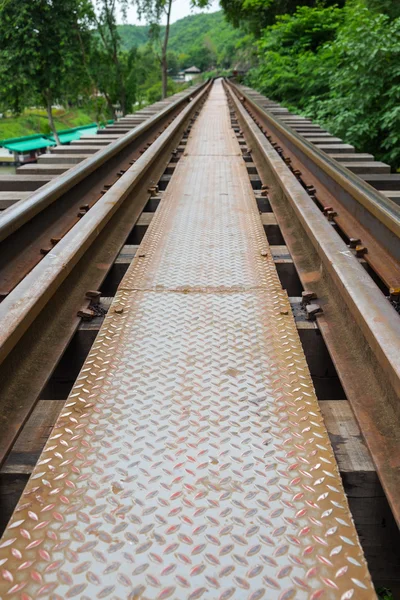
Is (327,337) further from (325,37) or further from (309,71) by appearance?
(325,37)

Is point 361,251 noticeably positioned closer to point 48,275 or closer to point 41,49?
point 48,275

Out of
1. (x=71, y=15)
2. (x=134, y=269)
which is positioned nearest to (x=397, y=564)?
(x=134, y=269)

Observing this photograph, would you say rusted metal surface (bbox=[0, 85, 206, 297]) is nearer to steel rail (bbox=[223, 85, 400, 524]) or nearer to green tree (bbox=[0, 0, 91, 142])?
steel rail (bbox=[223, 85, 400, 524])

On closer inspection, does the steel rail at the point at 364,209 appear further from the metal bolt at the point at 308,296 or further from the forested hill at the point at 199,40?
the forested hill at the point at 199,40

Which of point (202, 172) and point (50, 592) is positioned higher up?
point (202, 172)

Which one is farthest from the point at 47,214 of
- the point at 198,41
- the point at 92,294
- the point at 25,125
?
the point at 198,41

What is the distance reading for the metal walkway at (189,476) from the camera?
3.75 ft

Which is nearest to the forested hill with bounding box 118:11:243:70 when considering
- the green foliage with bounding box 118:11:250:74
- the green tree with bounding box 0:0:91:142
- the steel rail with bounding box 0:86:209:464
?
the green foliage with bounding box 118:11:250:74

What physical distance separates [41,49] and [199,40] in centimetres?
14051

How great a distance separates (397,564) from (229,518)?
0.53m

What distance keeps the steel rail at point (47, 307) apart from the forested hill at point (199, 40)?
9473 cm

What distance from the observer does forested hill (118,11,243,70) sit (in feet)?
341

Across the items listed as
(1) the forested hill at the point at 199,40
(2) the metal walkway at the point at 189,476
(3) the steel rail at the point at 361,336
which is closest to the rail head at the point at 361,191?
(3) the steel rail at the point at 361,336

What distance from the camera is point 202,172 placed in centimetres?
543
